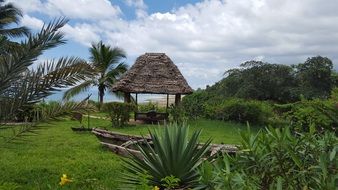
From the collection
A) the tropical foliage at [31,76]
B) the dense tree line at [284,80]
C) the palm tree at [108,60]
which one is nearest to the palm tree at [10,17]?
A: the palm tree at [108,60]

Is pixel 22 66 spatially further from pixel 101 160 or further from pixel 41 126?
pixel 101 160

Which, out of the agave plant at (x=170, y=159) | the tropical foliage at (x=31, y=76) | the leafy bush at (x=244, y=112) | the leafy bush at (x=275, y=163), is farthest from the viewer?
the leafy bush at (x=244, y=112)

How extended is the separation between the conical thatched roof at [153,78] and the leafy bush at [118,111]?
11.6 feet

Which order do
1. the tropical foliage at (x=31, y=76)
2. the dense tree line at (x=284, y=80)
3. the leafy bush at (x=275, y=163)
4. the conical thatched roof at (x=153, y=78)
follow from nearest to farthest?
1. the leafy bush at (x=275, y=163)
2. the tropical foliage at (x=31, y=76)
3. the conical thatched roof at (x=153, y=78)
4. the dense tree line at (x=284, y=80)

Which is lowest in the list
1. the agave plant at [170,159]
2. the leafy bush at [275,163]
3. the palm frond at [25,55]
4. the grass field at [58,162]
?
the grass field at [58,162]

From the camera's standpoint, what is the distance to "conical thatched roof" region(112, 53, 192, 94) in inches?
957

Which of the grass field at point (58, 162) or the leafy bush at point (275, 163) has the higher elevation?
the leafy bush at point (275, 163)

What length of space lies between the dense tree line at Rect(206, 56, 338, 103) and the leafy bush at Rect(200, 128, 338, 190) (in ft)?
88.0

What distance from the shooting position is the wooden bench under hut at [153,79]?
2430 cm

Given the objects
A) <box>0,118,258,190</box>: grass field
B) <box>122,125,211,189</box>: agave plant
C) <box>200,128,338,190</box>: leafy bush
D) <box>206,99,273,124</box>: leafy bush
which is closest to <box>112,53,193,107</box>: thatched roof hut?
<box>206,99,273,124</box>: leafy bush

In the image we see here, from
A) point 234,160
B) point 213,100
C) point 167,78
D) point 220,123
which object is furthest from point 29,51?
point 213,100

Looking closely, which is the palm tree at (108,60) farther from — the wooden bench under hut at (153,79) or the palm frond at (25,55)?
the palm frond at (25,55)

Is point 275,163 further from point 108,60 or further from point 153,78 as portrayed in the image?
point 108,60

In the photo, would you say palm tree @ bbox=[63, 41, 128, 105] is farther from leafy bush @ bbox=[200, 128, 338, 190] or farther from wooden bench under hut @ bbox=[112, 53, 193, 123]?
leafy bush @ bbox=[200, 128, 338, 190]
